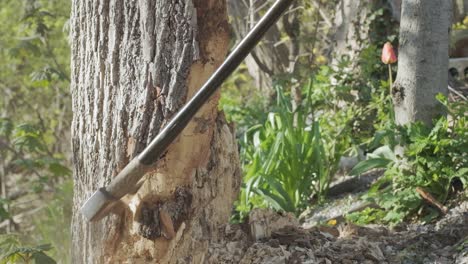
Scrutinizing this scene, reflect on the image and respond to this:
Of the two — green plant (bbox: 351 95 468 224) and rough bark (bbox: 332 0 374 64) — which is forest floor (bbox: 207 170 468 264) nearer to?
green plant (bbox: 351 95 468 224)

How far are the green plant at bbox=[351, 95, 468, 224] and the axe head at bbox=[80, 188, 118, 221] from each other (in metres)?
1.98

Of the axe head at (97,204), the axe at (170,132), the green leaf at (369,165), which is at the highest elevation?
the axe at (170,132)

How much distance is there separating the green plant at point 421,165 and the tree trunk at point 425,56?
16 cm

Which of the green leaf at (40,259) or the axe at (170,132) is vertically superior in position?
the axe at (170,132)

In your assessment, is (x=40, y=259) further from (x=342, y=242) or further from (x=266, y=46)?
(x=266, y=46)

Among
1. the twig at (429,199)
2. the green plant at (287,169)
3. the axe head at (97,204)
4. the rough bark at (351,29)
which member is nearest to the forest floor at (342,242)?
the twig at (429,199)

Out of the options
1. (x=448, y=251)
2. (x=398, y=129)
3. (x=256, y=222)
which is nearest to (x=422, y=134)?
(x=398, y=129)

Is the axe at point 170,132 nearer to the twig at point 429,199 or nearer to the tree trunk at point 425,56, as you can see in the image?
the twig at point 429,199

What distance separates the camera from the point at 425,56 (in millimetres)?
4312

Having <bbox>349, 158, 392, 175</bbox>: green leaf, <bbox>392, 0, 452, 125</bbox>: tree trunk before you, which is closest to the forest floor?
<bbox>349, 158, 392, 175</bbox>: green leaf

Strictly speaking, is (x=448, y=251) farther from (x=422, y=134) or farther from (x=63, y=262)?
(x=63, y=262)

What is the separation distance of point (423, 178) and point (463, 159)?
26cm

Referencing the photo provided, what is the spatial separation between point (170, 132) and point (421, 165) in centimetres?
216

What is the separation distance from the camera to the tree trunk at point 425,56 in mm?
4289
